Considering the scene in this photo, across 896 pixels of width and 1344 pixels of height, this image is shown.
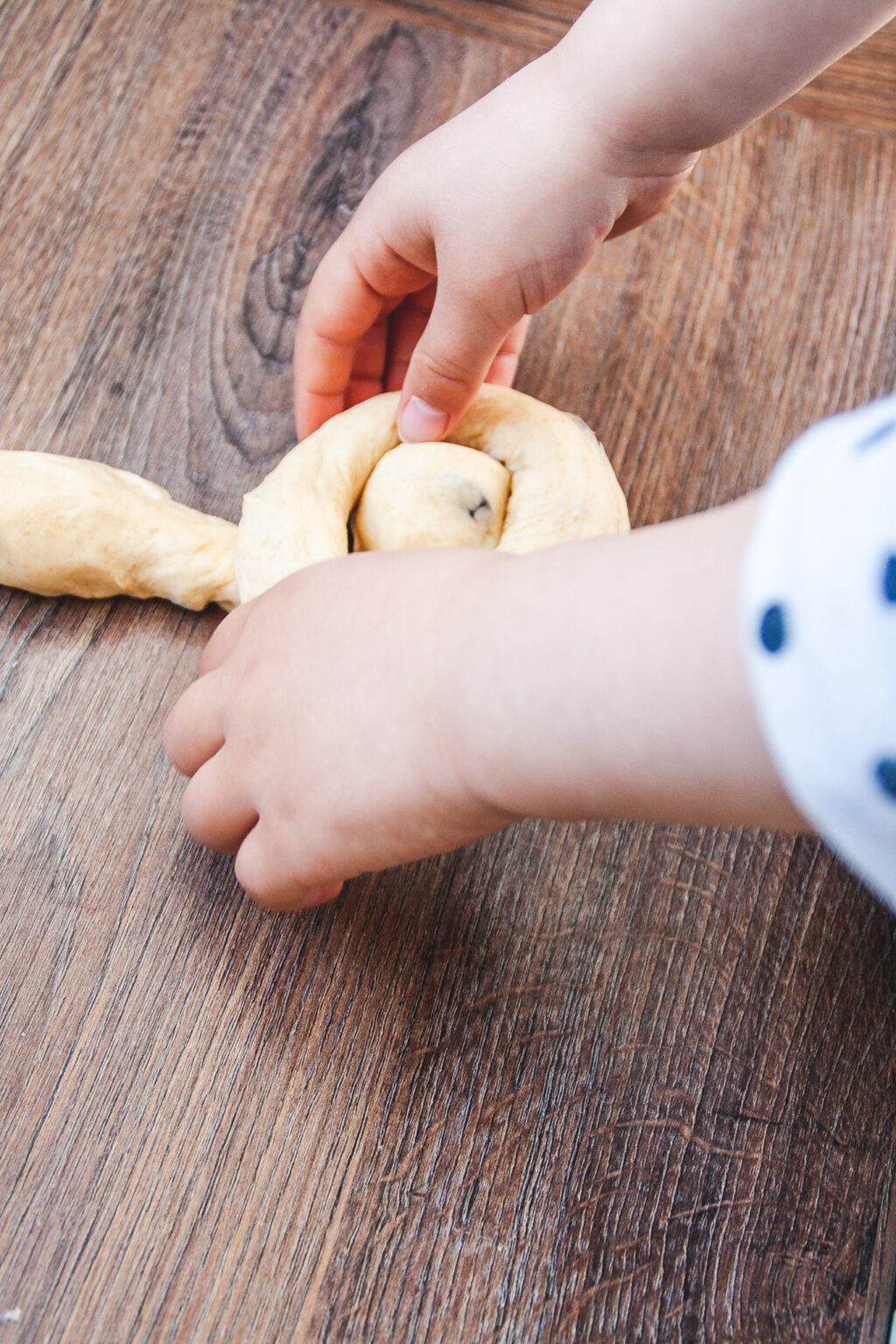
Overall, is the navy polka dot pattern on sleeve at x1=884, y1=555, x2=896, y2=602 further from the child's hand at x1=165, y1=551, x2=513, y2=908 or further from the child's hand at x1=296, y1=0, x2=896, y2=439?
the child's hand at x1=296, y1=0, x2=896, y2=439

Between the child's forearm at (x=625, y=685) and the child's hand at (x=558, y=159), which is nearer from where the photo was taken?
the child's forearm at (x=625, y=685)

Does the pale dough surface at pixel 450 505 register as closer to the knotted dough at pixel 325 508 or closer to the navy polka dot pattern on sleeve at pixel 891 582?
the knotted dough at pixel 325 508

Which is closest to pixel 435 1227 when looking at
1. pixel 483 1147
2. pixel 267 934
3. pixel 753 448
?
pixel 483 1147

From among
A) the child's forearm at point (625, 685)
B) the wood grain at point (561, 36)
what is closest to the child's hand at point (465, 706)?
the child's forearm at point (625, 685)

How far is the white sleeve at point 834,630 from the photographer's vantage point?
10.4 inches

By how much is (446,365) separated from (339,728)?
0.79ft

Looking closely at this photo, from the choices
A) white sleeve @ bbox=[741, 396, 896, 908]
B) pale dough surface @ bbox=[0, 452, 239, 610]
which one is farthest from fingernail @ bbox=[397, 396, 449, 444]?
white sleeve @ bbox=[741, 396, 896, 908]

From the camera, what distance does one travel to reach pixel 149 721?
590 millimetres

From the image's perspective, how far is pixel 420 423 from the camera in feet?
1.88

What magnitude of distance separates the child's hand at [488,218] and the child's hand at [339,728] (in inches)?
6.4

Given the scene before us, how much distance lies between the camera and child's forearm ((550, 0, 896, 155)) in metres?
0.48

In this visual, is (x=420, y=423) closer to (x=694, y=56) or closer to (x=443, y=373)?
(x=443, y=373)

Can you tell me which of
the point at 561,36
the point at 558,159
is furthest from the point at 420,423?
the point at 561,36

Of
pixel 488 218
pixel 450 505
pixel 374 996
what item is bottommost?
pixel 374 996
